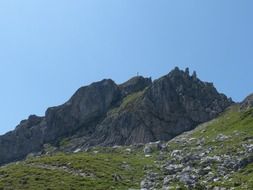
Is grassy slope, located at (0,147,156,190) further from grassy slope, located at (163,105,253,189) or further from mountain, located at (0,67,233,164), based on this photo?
mountain, located at (0,67,233,164)

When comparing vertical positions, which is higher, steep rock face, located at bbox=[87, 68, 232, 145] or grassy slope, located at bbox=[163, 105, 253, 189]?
steep rock face, located at bbox=[87, 68, 232, 145]

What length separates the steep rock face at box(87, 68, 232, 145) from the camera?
527 ft

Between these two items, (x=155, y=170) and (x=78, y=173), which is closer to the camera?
(x=155, y=170)

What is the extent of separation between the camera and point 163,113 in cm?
16562

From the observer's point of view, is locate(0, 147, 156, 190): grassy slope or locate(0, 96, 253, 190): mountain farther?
locate(0, 147, 156, 190): grassy slope

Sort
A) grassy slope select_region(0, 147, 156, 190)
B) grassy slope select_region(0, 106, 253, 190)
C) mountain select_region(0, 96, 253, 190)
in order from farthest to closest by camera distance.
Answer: grassy slope select_region(0, 147, 156, 190)
grassy slope select_region(0, 106, 253, 190)
mountain select_region(0, 96, 253, 190)

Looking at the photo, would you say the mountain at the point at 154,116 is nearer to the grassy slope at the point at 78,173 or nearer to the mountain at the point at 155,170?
the mountain at the point at 155,170

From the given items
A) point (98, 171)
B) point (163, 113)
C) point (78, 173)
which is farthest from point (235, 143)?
point (163, 113)

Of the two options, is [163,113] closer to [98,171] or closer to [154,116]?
[154,116]

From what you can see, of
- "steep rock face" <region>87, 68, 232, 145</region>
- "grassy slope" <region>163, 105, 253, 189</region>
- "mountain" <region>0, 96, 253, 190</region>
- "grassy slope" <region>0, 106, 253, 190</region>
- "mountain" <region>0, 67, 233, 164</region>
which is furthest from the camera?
"mountain" <region>0, 67, 233, 164</region>

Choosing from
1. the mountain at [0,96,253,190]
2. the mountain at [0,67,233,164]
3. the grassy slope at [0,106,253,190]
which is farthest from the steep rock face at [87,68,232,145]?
the mountain at [0,96,253,190]

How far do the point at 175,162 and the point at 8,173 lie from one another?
28200mm

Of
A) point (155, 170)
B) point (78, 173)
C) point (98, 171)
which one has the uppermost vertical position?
point (78, 173)

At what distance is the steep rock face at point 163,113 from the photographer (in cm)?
16062
